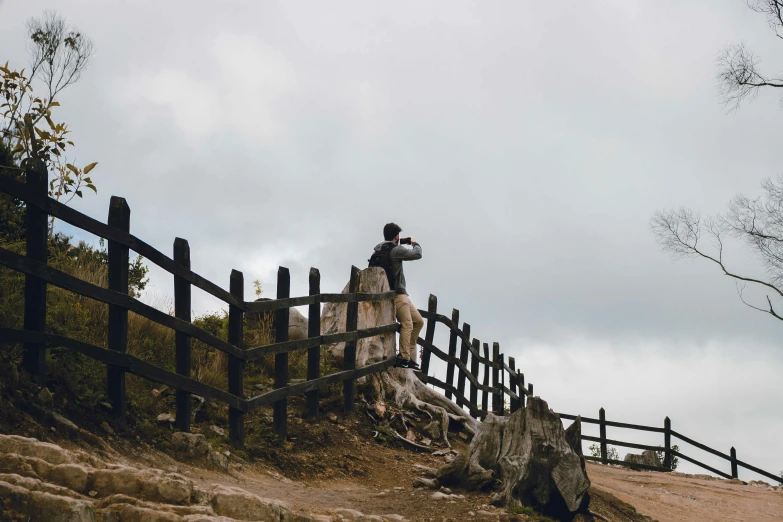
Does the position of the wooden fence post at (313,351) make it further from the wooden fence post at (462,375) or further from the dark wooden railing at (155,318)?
the wooden fence post at (462,375)

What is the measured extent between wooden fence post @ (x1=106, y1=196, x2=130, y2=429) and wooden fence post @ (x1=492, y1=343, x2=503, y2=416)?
487 inches

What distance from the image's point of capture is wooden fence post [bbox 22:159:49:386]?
764 centimetres

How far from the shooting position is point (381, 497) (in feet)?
27.3

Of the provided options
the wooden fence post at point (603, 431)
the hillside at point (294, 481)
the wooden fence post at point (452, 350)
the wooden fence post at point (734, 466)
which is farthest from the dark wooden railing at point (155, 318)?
the wooden fence post at point (734, 466)

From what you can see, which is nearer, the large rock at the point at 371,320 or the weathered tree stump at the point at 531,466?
the weathered tree stump at the point at 531,466

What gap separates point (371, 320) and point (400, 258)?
112cm

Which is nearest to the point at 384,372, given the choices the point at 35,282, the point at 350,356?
the point at 350,356

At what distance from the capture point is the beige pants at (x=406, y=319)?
Answer: 1379 centimetres

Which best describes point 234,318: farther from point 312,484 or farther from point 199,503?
point 199,503

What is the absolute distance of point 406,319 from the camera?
45.3ft

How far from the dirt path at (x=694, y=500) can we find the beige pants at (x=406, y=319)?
374 centimetres

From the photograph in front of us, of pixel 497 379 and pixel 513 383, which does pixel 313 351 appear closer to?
pixel 497 379

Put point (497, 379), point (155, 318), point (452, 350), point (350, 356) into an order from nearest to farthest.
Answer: point (155, 318) < point (350, 356) < point (452, 350) < point (497, 379)

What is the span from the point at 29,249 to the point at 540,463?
17.2ft
